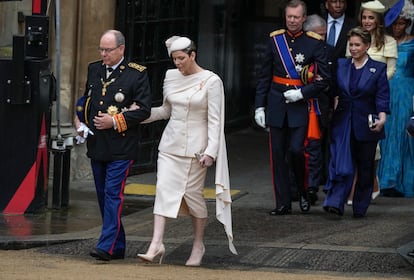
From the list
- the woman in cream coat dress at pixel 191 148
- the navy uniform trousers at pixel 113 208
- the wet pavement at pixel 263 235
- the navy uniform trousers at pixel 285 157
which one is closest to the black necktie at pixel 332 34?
the navy uniform trousers at pixel 285 157

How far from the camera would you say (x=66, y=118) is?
14.8 meters

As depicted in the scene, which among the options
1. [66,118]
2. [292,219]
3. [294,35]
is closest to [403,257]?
[292,219]

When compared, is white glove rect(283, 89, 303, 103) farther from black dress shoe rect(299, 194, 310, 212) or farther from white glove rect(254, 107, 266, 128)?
black dress shoe rect(299, 194, 310, 212)

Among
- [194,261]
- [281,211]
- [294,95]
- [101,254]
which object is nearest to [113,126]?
[101,254]

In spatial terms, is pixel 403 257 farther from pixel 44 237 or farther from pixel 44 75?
pixel 44 75

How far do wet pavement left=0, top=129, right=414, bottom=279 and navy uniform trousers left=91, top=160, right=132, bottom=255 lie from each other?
1.04 ft

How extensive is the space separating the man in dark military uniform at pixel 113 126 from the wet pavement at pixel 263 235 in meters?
0.41

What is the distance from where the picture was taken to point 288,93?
12391 mm

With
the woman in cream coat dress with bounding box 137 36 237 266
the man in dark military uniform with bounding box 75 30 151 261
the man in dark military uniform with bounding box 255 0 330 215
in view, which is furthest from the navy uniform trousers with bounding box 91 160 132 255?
the man in dark military uniform with bounding box 255 0 330 215

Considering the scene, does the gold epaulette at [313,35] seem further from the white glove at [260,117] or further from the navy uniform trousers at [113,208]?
the navy uniform trousers at [113,208]

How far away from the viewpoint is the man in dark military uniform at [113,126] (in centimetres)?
1075

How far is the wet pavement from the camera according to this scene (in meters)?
10.7

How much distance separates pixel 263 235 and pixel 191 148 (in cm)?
146

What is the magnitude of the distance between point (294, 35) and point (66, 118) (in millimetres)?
3295
